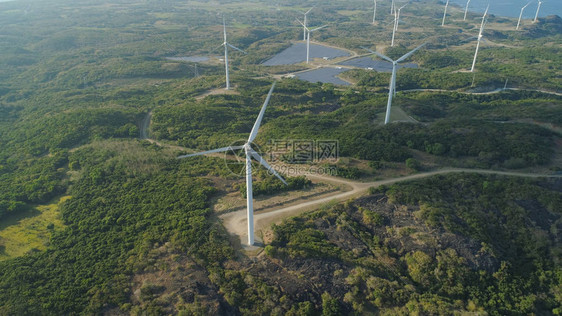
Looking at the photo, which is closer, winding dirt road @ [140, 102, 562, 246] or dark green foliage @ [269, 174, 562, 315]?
dark green foliage @ [269, 174, 562, 315]

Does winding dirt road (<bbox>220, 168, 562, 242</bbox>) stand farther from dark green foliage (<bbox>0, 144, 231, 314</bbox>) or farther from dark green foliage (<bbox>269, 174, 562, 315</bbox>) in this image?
dark green foliage (<bbox>0, 144, 231, 314</bbox>)

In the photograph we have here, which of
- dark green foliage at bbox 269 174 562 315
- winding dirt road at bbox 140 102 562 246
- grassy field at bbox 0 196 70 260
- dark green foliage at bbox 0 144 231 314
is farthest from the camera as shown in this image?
grassy field at bbox 0 196 70 260

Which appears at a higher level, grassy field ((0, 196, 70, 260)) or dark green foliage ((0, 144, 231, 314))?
dark green foliage ((0, 144, 231, 314))

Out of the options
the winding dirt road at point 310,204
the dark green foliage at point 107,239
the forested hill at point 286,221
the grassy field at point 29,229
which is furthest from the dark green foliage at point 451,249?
the grassy field at point 29,229

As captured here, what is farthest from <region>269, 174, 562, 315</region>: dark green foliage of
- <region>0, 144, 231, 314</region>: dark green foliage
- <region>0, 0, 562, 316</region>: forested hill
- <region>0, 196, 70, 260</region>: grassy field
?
<region>0, 196, 70, 260</region>: grassy field

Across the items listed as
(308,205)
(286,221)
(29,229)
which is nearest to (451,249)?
(308,205)

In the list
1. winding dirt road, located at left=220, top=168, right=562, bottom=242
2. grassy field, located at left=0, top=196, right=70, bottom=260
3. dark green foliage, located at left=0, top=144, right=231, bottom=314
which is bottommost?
grassy field, located at left=0, top=196, right=70, bottom=260

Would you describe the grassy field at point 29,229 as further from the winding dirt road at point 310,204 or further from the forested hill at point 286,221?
the winding dirt road at point 310,204

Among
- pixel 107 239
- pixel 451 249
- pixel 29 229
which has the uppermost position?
pixel 451 249

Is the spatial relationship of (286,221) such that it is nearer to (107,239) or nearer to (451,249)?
(451,249)
